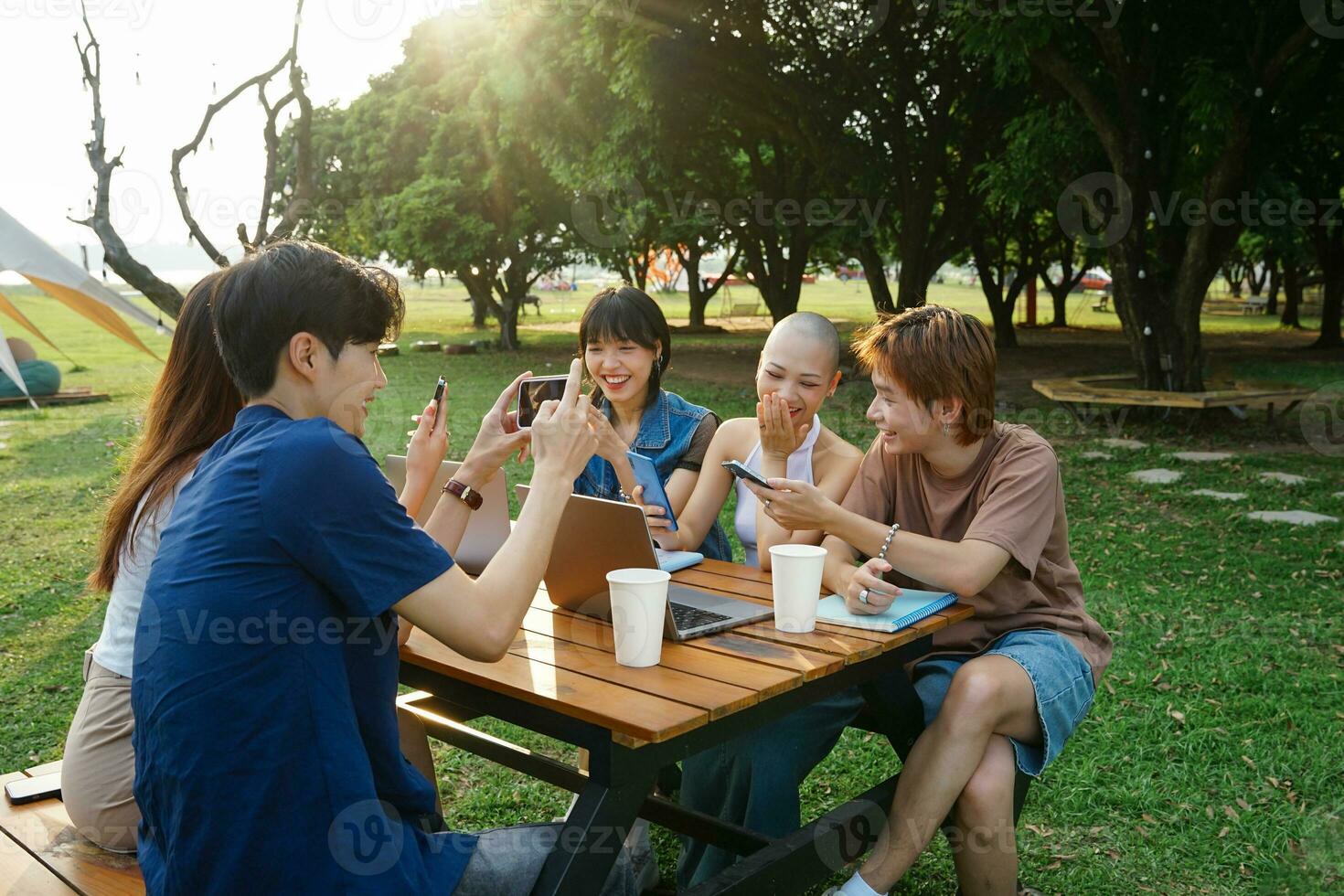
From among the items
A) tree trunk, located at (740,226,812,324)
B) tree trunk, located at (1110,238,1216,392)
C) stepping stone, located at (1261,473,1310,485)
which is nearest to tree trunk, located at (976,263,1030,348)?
tree trunk, located at (740,226,812,324)

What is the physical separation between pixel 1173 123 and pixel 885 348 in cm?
992

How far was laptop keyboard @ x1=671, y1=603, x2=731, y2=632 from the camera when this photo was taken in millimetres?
2496

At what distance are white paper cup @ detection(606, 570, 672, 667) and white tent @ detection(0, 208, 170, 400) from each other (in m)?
7.51

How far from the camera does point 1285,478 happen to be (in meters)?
8.85

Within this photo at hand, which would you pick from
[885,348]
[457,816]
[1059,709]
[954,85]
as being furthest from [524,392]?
[954,85]

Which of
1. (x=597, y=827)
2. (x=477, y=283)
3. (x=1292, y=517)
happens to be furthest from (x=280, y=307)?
(x=477, y=283)

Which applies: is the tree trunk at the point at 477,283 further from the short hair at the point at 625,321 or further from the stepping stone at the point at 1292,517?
the short hair at the point at 625,321

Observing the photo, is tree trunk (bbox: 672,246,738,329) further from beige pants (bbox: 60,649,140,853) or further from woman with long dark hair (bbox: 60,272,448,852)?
beige pants (bbox: 60,649,140,853)

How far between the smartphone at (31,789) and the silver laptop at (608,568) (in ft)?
4.20

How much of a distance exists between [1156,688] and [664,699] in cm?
339

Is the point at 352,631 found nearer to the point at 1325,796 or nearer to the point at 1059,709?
the point at 1059,709

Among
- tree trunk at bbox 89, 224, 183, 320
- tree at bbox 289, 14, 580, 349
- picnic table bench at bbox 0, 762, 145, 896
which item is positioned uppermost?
tree at bbox 289, 14, 580, 349

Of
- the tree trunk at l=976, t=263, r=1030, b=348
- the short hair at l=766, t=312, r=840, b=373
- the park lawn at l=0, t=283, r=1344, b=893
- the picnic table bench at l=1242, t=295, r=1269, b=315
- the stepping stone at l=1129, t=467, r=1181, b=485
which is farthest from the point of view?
the picnic table bench at l=1242, t=295, r=1269, b=315

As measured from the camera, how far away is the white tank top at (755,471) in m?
3.42
